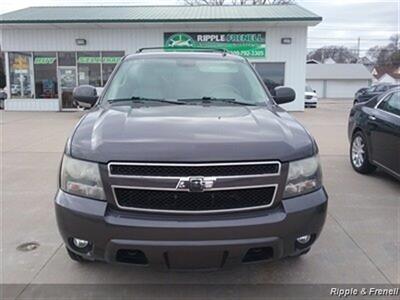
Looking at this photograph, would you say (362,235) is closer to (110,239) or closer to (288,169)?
(288,169)

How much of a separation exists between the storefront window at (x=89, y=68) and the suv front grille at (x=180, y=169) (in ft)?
61.9

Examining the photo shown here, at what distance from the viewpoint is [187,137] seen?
281cm

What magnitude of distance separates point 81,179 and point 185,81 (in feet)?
5.89

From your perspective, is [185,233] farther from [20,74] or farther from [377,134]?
[20,74]

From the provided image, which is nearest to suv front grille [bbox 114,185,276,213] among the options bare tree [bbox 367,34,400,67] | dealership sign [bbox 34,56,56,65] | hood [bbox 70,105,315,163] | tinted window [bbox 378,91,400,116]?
hood [bbox 70,105,315,163]

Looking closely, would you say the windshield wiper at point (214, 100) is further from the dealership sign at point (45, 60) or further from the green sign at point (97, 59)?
the dealership sign at point (45, 60)

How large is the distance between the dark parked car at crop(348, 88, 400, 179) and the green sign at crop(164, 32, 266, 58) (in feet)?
43.1

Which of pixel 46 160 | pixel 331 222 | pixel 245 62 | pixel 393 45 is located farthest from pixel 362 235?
pixel 393 45

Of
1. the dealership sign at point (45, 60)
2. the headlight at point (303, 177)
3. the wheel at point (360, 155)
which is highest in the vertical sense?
the dealership sign at point (45, 60)

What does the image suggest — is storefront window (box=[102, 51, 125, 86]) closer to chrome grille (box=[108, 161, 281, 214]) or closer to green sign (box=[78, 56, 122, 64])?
green sign (box=[78, 56, 122, 64])

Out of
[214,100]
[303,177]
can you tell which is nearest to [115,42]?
[214,100]

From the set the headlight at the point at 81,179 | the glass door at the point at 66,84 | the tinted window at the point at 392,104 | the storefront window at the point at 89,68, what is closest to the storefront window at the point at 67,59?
the glass door at the point at 66,84

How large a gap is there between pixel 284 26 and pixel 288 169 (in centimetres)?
1834

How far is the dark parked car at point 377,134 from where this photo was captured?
19.2 ft
